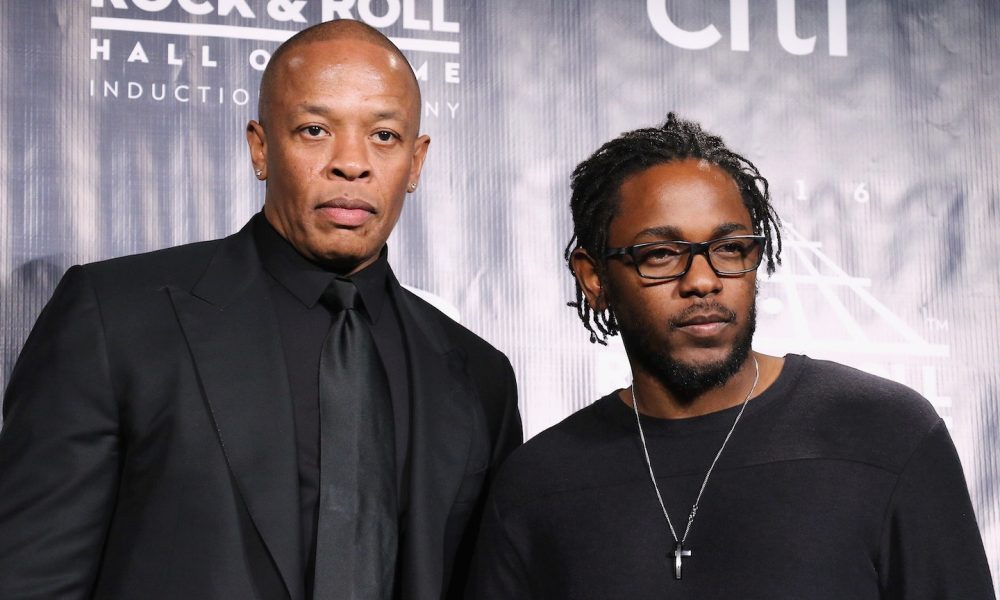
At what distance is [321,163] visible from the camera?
6.39 ft

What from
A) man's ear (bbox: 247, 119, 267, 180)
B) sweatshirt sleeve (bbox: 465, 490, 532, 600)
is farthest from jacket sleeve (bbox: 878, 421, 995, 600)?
man's ear (bbox: 247, 119, 267, 180)

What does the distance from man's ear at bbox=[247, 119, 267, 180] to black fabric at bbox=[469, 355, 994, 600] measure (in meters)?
0.71

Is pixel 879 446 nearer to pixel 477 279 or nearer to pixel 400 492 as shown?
pixel 400 492

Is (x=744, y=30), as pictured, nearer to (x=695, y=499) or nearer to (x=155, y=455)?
(x=695, y=499)

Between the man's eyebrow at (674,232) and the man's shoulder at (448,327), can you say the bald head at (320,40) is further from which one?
the man's eyebrow at (674,232)

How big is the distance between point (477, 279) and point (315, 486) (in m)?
0.86

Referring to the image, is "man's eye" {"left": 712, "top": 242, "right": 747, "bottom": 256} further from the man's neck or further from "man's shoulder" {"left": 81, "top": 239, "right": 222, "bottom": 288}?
"man's shoulder" {"left": 81, "top": 239, "right": 222, "bottom": 288}

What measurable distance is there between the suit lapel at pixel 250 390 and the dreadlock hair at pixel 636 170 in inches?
21.9

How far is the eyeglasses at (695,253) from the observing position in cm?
175

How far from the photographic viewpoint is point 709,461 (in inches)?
68.7

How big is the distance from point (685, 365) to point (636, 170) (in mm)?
355

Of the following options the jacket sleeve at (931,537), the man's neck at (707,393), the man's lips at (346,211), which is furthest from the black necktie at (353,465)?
the jacket sleeve at (931,537)

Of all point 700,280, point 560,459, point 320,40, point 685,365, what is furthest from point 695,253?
point 320,40

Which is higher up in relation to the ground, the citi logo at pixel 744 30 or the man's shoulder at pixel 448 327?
the citi logo at pixel 744 30
